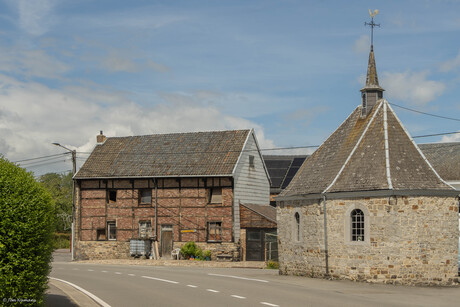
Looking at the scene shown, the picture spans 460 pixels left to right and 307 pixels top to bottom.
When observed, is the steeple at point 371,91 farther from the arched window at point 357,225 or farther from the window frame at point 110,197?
the window frame at point 110,197

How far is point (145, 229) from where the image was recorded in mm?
42719

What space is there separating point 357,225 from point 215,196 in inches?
728

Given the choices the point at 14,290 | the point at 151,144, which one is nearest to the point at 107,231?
the point at 151,144

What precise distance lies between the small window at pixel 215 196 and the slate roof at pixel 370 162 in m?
13.6

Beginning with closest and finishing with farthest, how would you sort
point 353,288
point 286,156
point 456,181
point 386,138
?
point 353,288 < point 386,138 < point 456,181 < point 286,156

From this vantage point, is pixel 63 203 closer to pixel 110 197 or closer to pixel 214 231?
pixel 110 197

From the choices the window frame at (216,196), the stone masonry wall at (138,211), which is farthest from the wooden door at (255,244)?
the window frame at (216,196)

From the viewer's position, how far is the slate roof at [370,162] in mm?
23250

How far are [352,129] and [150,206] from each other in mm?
19643

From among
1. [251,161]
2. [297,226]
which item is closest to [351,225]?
[297,226]

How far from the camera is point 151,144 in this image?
45281mm

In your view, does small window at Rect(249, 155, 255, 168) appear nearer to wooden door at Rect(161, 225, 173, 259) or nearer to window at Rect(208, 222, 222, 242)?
window at Rect(208, 222, 222, 242)

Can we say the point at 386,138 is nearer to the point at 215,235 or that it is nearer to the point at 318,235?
the point at 318,235

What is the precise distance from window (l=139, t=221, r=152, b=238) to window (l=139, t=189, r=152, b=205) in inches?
57.3
